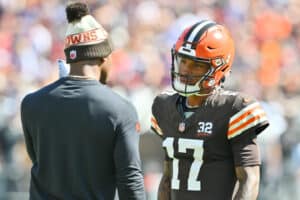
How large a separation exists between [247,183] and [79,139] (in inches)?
33.3

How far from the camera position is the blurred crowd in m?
9.22

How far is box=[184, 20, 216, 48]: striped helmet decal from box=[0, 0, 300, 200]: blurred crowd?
14.9ft

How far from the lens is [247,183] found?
4301mm

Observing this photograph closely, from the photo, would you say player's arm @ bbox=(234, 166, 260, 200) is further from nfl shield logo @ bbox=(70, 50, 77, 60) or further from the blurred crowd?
the blurred crowd

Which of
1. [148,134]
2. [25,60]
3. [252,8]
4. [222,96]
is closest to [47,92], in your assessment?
[222,96]

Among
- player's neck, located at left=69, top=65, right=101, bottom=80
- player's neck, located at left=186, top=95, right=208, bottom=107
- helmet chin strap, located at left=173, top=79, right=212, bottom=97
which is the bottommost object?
player's neck, located at left=186, top=95, right=208, bottom=107

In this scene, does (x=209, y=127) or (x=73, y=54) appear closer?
(x=73, y=54)

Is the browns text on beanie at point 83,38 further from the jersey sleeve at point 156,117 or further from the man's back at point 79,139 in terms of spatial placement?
the jersey sleeve at point 156,117

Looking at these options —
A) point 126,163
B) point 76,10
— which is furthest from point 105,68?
point 126,163

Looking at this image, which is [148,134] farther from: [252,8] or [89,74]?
[89,74]

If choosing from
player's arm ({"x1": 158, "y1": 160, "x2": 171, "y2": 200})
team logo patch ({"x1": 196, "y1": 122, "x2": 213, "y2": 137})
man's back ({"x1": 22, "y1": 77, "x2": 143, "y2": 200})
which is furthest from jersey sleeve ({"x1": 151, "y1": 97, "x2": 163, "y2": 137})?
man's back ({"x1": 22, "y1": 77, "x2": 143, "y2": 200})

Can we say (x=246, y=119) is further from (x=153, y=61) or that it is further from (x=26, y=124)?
(x=153, y=61)

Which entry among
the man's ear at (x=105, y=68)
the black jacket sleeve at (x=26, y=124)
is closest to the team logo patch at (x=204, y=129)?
the man's ear at (x=105, y=68)

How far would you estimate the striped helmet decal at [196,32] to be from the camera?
4523 millimetres
